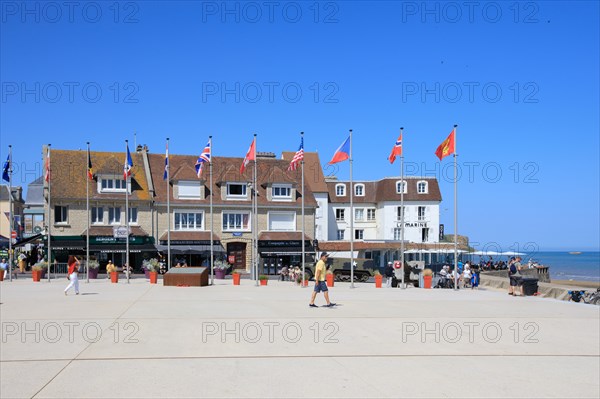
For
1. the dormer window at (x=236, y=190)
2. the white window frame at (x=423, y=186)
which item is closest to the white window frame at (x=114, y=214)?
the dormer window at (x=236, y=190)

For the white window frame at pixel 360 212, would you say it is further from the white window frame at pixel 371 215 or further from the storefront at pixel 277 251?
the storefront at pixel 277 251

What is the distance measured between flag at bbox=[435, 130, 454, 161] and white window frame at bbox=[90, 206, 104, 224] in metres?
30.8

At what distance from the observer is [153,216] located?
2066 inches

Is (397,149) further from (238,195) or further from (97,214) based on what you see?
(97,214)

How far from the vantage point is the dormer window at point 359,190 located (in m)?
69.7

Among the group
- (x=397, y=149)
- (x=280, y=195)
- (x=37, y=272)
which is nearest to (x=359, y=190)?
(x=280, y=195)

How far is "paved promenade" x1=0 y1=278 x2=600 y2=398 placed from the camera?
939 cm

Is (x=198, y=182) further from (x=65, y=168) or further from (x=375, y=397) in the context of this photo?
(x=375, y=397)

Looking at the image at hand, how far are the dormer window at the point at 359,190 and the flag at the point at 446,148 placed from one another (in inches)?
1521

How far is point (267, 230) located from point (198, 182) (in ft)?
24.0

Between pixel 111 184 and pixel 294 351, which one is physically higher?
pixel 111 184

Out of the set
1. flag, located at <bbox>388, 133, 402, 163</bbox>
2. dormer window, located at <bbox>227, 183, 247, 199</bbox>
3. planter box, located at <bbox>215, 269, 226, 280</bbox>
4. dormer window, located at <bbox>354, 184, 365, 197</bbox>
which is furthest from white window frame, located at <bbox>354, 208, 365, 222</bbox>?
flag, located at <bbox>388, 133, 402, 163</bbox>

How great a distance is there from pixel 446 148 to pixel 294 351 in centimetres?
2009

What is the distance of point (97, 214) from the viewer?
167 ft
